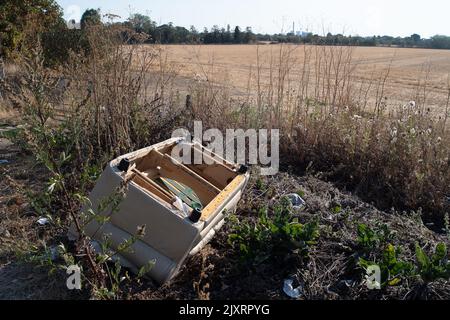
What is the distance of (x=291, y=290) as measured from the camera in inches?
89.1

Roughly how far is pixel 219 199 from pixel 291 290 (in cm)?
68

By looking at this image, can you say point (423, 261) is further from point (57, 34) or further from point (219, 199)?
point (57, 34)

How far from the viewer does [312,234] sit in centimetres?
239

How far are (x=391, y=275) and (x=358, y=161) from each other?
1963mm

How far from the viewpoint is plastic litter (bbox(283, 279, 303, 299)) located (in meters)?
2.25

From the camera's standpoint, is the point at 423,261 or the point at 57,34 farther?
the point at 57,34

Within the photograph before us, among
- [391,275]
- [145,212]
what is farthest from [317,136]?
[145,212]

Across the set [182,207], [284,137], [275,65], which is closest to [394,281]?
[182,207]

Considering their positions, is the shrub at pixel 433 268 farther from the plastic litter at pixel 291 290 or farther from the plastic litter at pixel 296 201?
the plastic litter at pixel 296 201

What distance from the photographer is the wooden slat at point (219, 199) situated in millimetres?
2306

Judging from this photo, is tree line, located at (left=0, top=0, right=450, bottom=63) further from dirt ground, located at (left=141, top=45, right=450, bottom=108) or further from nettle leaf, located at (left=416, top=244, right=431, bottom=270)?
nettle leaf, located at (left=416, top=244, right=431, bottom=270)

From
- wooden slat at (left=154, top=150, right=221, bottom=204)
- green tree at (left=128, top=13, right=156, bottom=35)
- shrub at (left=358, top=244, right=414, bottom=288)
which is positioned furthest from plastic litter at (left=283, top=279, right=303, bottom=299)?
green tree at (left=128, top=13, right=156, bottom=35)

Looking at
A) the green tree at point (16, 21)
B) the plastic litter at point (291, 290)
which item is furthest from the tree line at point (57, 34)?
the plastic litter at point (291, 290)

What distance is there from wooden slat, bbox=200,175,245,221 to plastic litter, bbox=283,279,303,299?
588 millimetres
